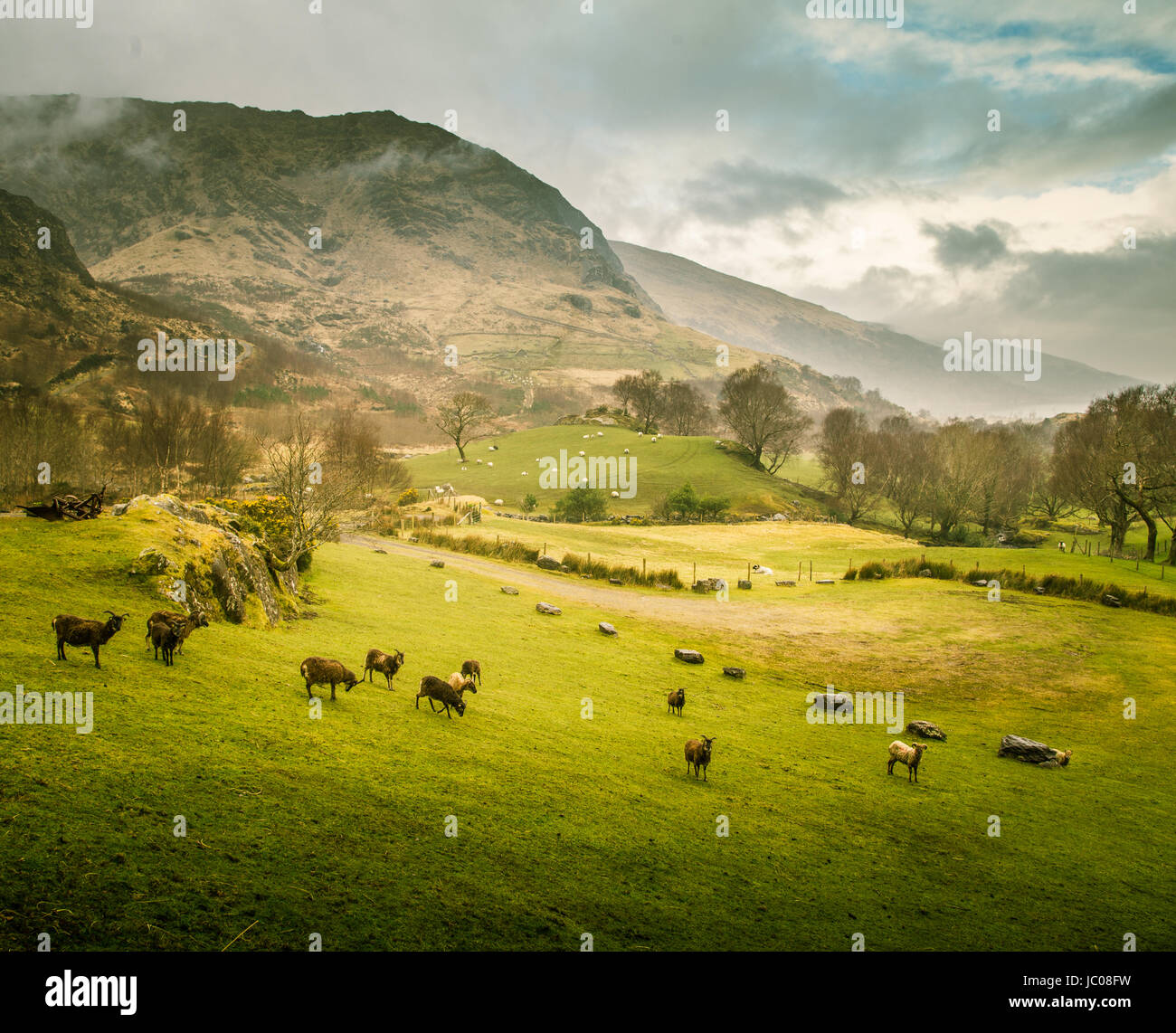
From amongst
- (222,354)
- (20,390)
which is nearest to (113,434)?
(20,390)

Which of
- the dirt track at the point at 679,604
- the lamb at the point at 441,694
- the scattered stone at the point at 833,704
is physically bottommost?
the scattered stone at the point at 833,704

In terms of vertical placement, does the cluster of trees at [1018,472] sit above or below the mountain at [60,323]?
below

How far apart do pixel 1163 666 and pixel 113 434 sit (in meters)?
95.9

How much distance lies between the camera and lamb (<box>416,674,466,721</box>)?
13125 mm

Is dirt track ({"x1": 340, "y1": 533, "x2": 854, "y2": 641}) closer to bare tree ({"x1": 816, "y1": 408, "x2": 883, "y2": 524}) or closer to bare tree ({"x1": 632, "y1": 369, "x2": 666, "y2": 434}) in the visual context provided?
bare tree ({"x1": 816, "y1": 408, "x2": 883, "y2": 524})

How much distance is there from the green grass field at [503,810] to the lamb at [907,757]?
1.36 feet

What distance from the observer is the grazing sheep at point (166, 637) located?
1114 cm

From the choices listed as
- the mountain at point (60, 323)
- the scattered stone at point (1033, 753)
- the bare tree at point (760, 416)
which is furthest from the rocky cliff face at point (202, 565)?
the mountain at point (60, 323)

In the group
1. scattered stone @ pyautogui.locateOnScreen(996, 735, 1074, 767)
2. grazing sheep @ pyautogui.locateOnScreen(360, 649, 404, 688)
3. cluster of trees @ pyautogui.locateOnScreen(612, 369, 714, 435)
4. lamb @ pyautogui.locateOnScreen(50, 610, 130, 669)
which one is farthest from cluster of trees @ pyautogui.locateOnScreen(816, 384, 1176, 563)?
lamb @ pyautogui.locateOnScreen(50, 610, 130, 669)

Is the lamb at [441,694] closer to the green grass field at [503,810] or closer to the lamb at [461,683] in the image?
the green grass field at [503,810]

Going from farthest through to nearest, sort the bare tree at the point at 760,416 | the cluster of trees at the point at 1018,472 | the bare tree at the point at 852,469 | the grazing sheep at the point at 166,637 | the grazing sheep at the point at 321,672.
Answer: the bare tree at the point at 760,416 → the bare tree at the point at 852,469 → the cluster of trees at the point at 1018,472 → the grazing sheep at the point at 321,672 → the grazing sheep at the point at 166,637

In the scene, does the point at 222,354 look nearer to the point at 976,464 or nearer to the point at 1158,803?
the point at 976,464

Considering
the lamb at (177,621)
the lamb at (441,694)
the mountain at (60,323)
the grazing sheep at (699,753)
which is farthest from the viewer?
the mountain at (60,323)

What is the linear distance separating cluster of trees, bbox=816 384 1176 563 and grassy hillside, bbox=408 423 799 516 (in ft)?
47.9
